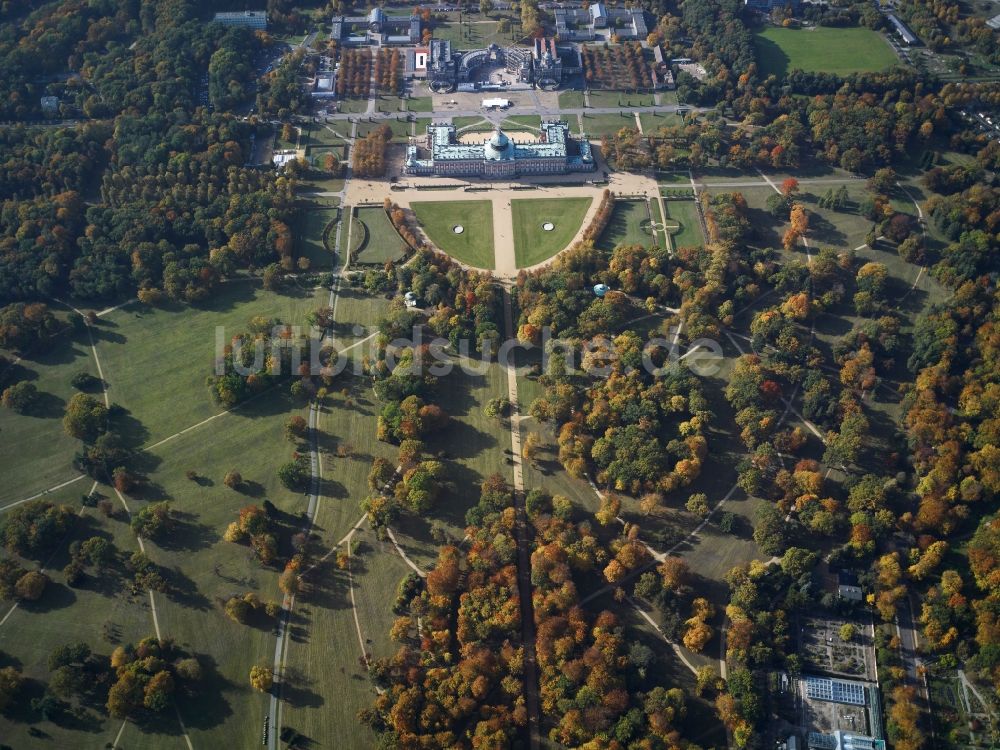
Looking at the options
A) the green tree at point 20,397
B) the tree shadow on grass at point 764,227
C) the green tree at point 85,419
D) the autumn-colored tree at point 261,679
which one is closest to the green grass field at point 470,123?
the tree shadow on grass at point 764,227

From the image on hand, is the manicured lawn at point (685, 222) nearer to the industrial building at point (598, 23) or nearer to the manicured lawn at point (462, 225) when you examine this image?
the manicured lawn at point (462, 225)

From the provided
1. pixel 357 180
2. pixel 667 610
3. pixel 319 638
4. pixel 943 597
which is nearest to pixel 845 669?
pixel 943 597

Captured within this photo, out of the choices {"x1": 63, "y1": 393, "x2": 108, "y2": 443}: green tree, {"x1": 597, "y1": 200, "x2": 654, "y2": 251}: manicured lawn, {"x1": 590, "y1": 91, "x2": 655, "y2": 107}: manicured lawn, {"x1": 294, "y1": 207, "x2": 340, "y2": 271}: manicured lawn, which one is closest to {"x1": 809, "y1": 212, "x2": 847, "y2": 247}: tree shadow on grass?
{"x1": 597, "y1": 200, "x2": 654, "y2": 251}: manicured lawn

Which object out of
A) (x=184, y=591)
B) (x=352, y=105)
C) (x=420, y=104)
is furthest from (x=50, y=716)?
(x=420, y=104)

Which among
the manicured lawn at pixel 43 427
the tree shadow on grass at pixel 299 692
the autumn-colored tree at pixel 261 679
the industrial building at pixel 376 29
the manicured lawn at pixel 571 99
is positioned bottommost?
the tree shadow on grass at pixel 299 692

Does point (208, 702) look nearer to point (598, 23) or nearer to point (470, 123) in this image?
point (470, 123)

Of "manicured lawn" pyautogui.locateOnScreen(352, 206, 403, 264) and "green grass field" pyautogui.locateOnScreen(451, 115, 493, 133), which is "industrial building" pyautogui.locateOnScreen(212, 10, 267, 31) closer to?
"green grass field" pyautogui.locateOnScreen(451, 115, 493, 133)
